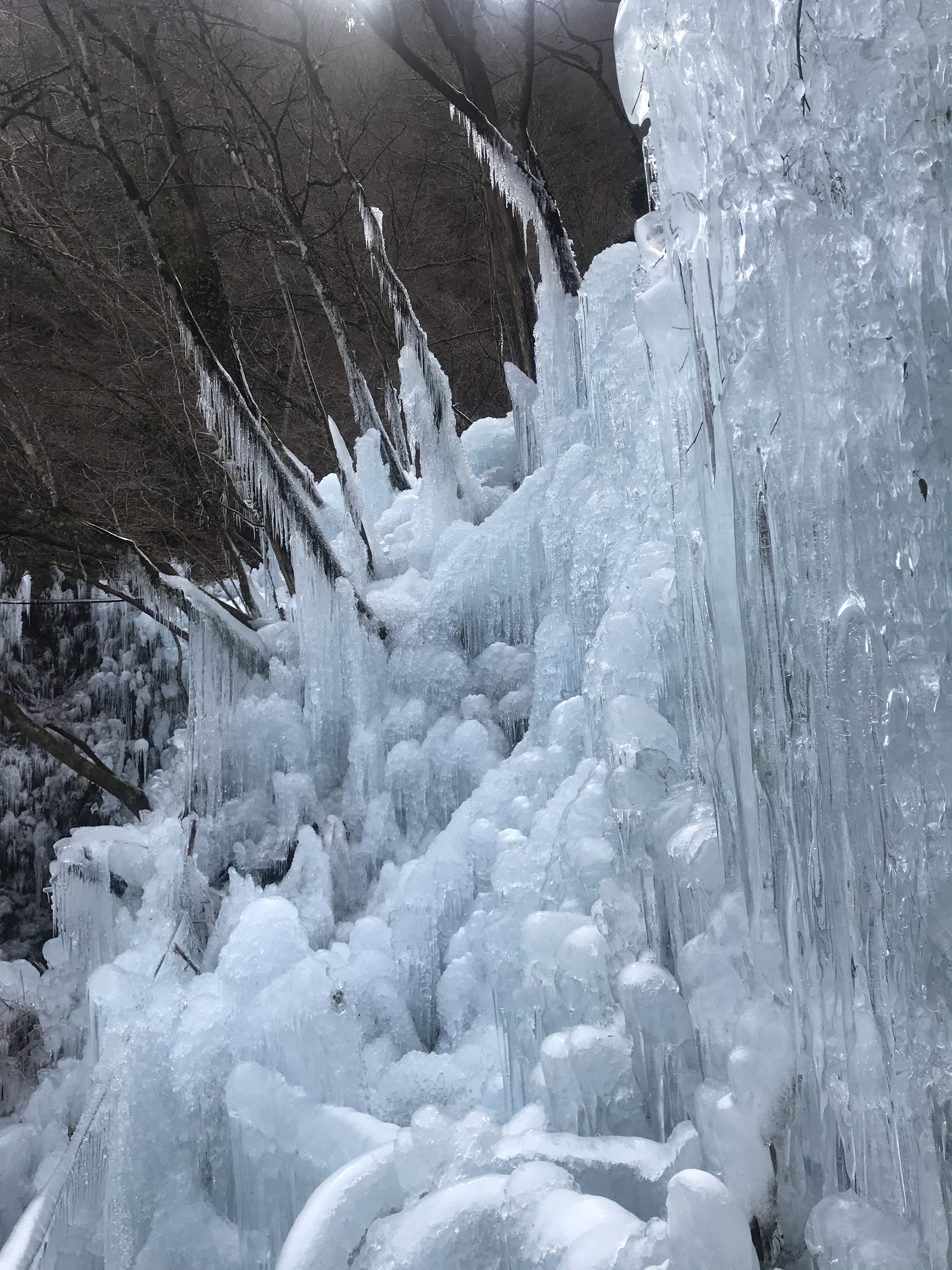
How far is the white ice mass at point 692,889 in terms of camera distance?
1.29 meters

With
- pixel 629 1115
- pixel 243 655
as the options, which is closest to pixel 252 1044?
pixel 629 1115

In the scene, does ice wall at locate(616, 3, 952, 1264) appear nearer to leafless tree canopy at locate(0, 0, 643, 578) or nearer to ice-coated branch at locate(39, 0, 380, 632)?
ice-coated branch at locate(39, 0, 380, 632)

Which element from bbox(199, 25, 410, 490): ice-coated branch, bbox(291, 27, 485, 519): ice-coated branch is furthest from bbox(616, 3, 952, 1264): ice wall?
bbox(199, 25, 410, 490): ice-coated branch

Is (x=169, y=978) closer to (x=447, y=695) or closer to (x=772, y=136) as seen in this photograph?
(x=447, y=695)

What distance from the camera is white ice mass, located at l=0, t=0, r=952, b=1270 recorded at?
129cm

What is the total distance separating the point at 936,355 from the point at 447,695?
3.65 meters

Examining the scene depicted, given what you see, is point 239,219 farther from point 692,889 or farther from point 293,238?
point 692,889

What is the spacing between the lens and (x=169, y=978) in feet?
12.3

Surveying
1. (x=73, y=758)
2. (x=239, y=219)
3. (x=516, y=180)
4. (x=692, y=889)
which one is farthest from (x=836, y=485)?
(x=239, y=219)

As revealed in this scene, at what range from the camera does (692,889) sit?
6.63ft

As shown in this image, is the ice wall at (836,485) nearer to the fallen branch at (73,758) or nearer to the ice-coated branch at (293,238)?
the ice-coated branch at (293,238)

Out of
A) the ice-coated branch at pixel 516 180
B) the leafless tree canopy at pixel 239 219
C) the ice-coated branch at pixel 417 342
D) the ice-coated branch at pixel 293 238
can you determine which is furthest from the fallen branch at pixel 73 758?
the ice-coated branch at pixel 516 180

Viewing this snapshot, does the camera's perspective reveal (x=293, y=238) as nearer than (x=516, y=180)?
No

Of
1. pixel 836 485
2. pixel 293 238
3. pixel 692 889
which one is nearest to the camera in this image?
pixel 836 485
